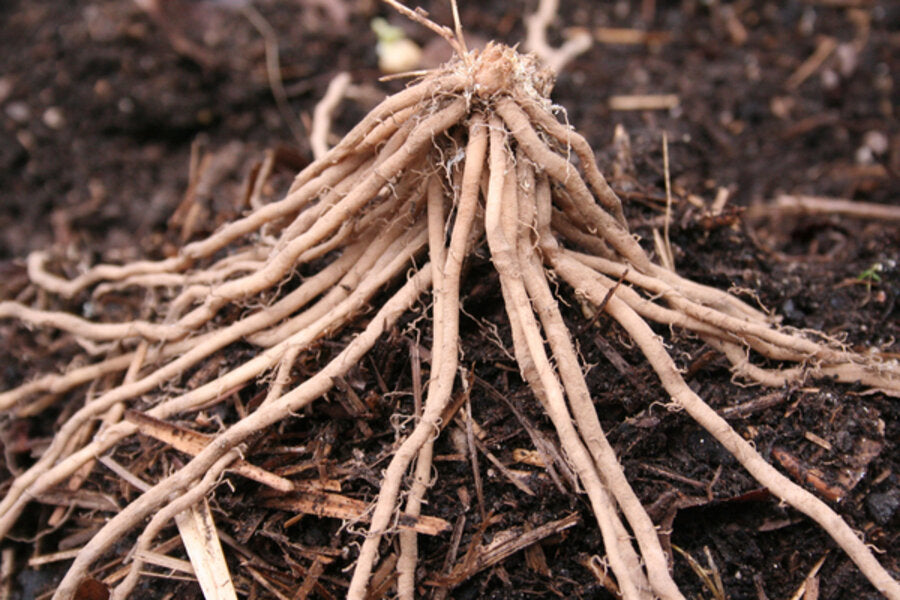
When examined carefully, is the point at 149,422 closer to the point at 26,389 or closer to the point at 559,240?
the point at 26,389

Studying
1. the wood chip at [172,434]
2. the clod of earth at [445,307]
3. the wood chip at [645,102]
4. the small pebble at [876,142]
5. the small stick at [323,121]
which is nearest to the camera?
the clod of earth at [445,307]

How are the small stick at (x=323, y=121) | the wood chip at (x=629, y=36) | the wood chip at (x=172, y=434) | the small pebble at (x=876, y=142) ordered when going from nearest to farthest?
the wood chip at (x=172, y=434) → the small stick at (x=323, y=121) → the small pebble at (x=876, y=142) → the wood chip at (x=629, y=36)

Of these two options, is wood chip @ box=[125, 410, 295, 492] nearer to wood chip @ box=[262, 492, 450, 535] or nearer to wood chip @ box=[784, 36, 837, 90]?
wood chip @ box=[262, 492, 450, 535]

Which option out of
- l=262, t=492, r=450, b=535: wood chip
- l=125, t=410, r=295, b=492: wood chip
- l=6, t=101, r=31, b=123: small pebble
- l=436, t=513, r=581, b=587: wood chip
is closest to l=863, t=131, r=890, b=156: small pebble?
l=436, t=513, r=581, b=587: wood chip

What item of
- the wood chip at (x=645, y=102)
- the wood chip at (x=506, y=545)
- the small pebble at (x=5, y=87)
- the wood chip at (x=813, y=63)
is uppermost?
the small pebble at (x=5, y=87)

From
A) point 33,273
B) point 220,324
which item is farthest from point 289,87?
point 220,324

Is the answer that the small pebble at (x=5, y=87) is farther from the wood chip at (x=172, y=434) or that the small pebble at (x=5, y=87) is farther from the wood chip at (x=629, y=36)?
the wood chip at (x=629, y=36)

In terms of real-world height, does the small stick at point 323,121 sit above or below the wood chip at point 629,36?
below

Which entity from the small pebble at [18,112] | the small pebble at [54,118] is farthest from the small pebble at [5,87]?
the small pebble at [54,118]
